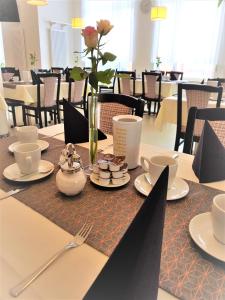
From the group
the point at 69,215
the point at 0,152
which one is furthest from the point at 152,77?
the point at 69,215

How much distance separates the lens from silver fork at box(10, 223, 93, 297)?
17.2 inches

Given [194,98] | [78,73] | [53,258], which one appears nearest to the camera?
[53,258]

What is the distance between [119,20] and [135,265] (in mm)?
8562

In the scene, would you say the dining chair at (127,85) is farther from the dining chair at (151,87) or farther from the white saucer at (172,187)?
the white saucer at (172,187)

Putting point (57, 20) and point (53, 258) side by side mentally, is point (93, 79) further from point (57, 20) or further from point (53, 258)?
point (57, 20)

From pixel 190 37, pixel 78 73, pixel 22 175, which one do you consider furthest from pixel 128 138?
pixel 190 37

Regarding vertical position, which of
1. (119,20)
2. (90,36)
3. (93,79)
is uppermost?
(119,20)

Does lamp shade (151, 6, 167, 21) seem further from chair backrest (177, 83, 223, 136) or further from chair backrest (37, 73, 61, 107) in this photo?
chair backrest (177, 83, 223, 136)

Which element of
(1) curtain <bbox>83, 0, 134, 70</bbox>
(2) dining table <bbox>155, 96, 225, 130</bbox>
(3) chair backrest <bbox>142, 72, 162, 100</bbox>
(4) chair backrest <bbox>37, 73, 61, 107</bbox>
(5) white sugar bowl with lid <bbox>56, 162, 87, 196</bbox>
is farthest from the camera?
(1) curtain <bbox>83, 0, 134, 70</bbox>

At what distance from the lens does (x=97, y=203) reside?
71cm

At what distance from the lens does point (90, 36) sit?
2.37 feet

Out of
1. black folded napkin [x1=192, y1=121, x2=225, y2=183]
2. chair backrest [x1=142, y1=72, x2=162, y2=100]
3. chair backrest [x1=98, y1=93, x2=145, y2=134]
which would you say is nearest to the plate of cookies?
black folded napkin [x1=192, y1=121, x2=225, y2=183]

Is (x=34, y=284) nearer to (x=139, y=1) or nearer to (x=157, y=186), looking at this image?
(x=157, y=186)

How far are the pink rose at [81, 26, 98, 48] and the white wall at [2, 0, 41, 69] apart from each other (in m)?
7.43
